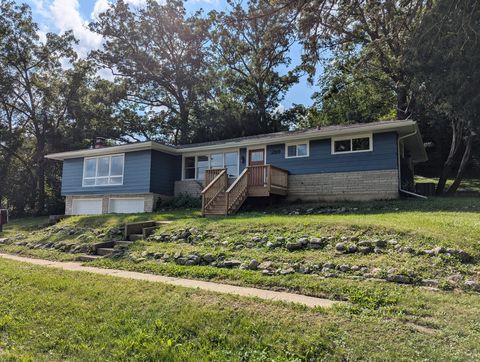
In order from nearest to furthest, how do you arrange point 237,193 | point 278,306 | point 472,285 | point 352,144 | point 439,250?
point 278,306 < point 472,285 < point 439,250 < point 237,193 < point 352,144

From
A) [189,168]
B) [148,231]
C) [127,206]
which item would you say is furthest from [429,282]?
[127,206]

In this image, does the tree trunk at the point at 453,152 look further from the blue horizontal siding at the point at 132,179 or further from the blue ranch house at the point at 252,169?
the blue horizontal siding at the point at 132,179

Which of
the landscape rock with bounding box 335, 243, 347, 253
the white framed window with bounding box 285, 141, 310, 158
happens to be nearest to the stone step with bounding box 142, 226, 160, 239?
the landscape rock with bounding box 335, 243, 347, 253

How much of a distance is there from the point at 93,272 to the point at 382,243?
6.13m

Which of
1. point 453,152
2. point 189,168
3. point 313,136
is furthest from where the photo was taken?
point 453,152

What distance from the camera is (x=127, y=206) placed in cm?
2062

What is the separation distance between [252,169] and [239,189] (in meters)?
1.12

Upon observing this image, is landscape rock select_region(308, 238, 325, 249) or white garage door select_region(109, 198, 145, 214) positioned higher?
white garage door select_region(109, 198, 145, 214)

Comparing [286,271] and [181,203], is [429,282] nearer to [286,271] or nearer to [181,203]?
[286,271]

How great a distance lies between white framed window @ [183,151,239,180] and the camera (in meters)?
19.2

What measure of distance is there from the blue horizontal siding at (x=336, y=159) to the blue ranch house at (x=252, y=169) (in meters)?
0.04

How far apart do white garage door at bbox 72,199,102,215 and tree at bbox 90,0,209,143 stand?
41.6 feet

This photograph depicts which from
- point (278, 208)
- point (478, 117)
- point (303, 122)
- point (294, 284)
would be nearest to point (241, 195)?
point (278, 208)

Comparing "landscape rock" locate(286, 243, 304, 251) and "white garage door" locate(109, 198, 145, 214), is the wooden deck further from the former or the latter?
"landscape rock" locate(286, 243, 304, 251)
